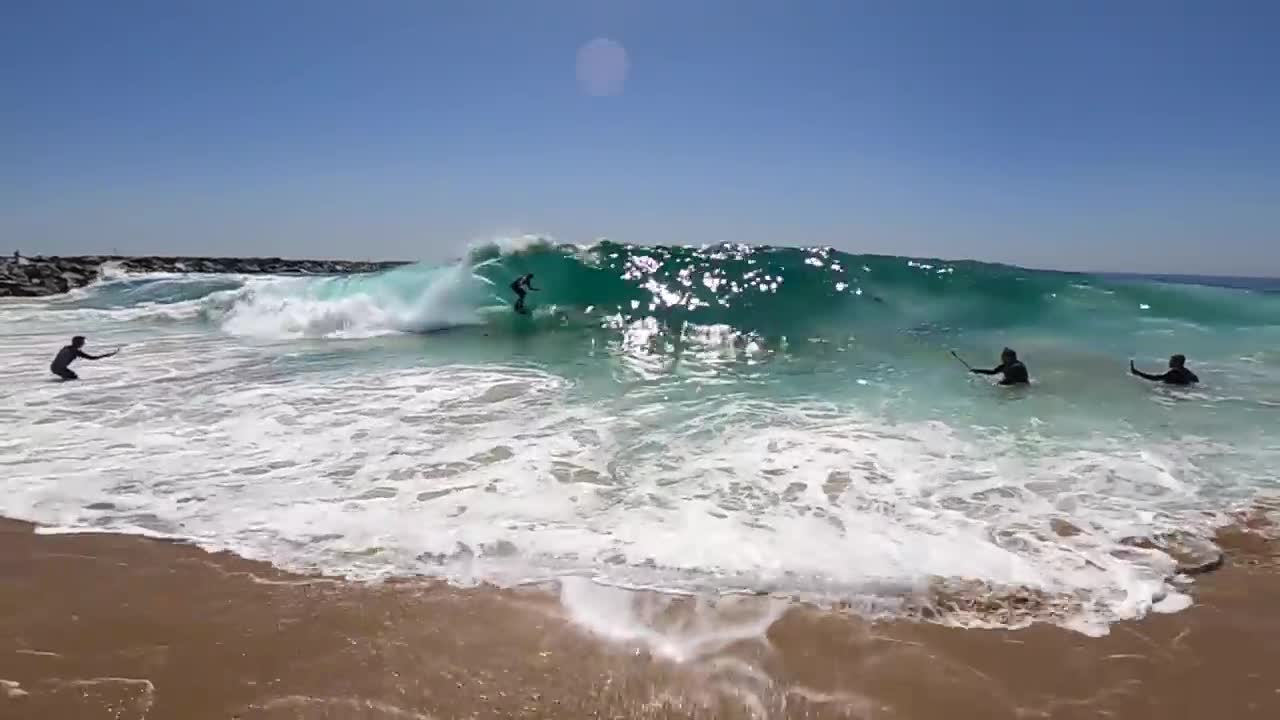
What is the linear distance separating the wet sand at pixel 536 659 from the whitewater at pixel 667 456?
33 centimetres

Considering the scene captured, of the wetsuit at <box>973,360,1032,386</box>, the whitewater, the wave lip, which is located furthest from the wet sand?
the wave lip

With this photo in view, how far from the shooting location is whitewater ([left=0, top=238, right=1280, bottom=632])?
404 centimetres

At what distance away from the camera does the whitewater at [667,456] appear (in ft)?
13.3

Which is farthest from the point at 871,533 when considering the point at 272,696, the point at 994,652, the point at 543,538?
the point at 272,696

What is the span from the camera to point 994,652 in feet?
10.3

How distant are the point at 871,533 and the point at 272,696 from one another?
3426mm

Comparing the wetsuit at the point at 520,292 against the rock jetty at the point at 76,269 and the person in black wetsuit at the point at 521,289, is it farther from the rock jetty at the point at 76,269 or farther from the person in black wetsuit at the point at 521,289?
the rock jetty at the point at 76,269

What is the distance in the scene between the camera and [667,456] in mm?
5988

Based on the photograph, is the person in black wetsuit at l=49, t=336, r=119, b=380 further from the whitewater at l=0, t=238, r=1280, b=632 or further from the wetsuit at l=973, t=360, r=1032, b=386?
the wetsuit at l=973, t=360, r=1032, b=386

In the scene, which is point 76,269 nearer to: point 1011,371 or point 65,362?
point 65,362

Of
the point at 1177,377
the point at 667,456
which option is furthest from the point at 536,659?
the point at 1177,377

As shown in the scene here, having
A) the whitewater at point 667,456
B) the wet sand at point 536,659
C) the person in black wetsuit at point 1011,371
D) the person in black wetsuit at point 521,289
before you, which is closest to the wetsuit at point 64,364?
the whitewater at point 667,456

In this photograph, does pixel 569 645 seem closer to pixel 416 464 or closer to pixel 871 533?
pixel 871 533

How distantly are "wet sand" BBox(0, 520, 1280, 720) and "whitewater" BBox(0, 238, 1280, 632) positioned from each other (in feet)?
1.07
